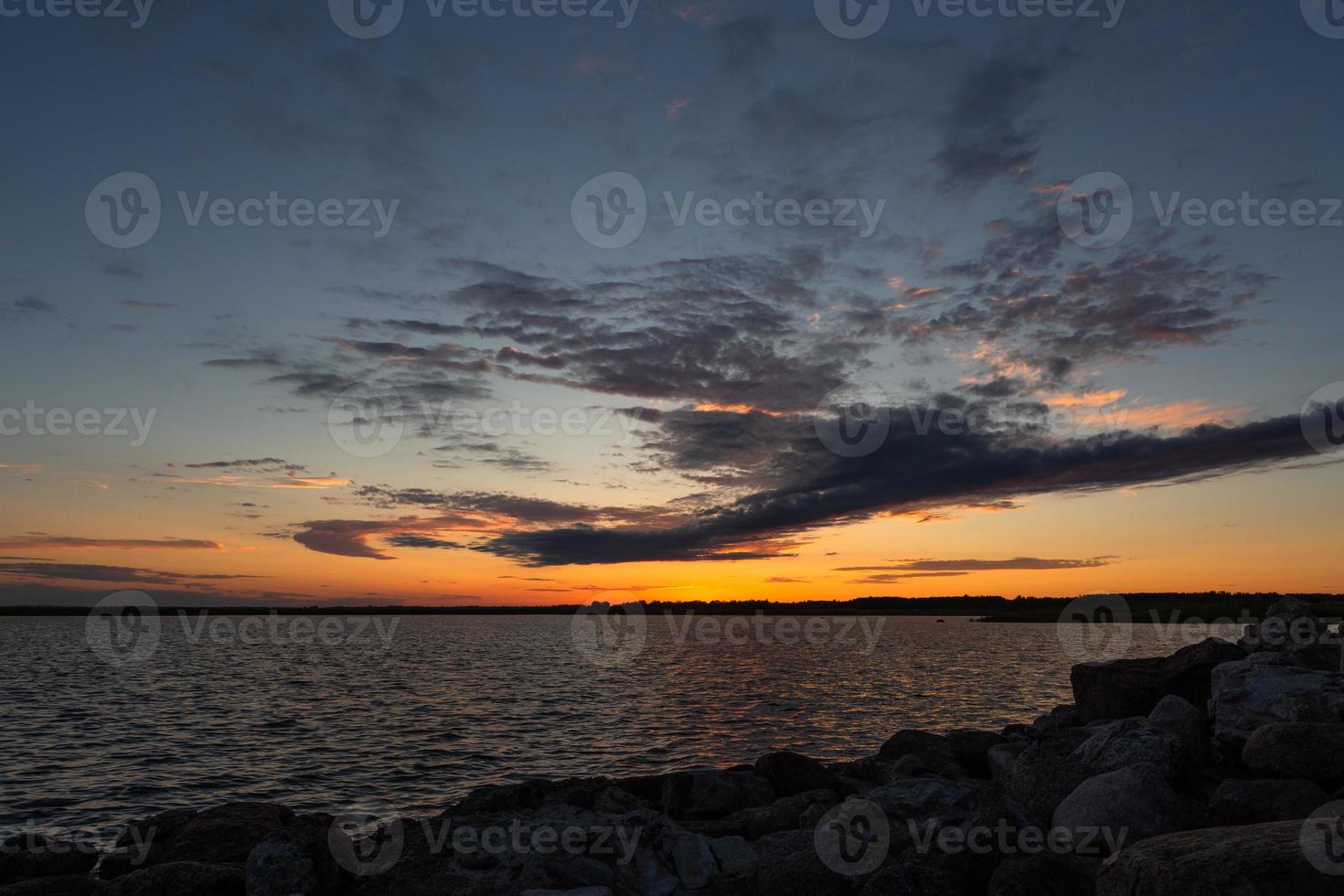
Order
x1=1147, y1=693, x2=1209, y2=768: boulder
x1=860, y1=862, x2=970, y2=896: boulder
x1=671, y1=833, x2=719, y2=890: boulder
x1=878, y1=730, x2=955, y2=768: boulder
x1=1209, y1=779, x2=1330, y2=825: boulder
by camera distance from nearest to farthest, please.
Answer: x1=860, y1=862, x2=970, y2=896: boulder, x1=1209, y1=779, x2=1330, y2=825: boulder, x1=671, y1=833, x2=719, y2=890: boulder, x1=1147, y1=693, x2=1209, y2=768: boulder, x1=878, y1=730, x2=955, y2=768: boulder

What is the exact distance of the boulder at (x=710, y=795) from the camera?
1642 centimetres

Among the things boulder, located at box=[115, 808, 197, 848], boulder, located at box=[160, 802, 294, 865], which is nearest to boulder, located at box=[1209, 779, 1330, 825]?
boulder, located at box=[160, 802, 294, 865]

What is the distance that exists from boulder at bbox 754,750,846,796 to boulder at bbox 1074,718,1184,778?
5.59 m

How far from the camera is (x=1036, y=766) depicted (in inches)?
528

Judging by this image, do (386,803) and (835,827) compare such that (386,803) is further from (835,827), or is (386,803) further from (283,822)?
(835,827)

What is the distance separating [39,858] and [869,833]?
14224 mm

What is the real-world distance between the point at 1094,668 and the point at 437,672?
150 ft

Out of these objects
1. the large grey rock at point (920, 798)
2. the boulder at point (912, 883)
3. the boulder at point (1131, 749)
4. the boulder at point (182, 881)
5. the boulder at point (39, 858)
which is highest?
the boulder at point (1131, 749)

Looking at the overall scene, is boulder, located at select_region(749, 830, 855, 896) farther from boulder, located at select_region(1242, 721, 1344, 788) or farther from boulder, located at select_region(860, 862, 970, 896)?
boulder, located at select_region(1242, 721, 1344, 788)

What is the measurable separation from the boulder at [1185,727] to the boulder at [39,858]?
764 inches

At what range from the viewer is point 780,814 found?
590 inches

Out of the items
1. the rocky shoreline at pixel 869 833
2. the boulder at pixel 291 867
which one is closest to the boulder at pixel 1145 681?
the rocky shoreline at pixel 869 833

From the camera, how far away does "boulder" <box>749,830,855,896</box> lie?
10195mm

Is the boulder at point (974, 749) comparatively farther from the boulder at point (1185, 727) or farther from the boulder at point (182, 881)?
the boulder at point (182, 881)
